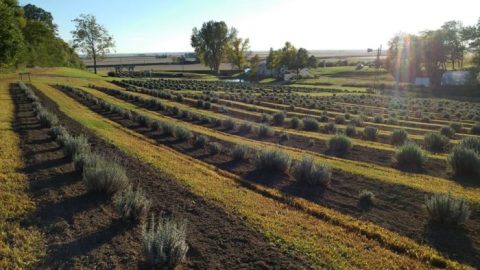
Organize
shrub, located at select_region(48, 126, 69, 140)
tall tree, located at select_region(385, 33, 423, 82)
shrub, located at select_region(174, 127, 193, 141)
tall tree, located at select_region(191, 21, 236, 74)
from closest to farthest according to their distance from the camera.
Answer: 1. shrub, located at select_region(48, 126, 69, 140)
2. shrub, located at select_region(174, 127, 193, 141)
3. tall tree, located at select_region(385, 33, 423, 82)
4. tall tree, located at select_region(191, 21, 236, 74)

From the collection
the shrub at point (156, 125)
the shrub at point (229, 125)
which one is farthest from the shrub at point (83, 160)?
the shrub at point (229, 125)

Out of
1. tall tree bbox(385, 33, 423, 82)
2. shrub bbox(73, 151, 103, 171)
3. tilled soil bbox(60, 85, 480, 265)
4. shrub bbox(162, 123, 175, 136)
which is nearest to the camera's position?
tilled soil bbox(60, 85, 480, 265)

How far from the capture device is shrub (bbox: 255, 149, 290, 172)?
38.9 feet

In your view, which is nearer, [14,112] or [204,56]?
[14,112]

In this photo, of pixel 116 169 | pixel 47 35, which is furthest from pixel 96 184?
pixel 47 35

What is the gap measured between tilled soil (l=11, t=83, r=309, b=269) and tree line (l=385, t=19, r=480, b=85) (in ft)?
285

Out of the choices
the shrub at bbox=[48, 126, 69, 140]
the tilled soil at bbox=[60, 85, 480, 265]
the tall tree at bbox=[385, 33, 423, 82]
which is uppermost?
the tall tree at bbox=[385, 33, 423, 82]

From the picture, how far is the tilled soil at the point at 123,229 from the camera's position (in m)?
5.86

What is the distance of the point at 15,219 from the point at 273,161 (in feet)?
23.8

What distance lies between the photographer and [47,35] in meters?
82.9

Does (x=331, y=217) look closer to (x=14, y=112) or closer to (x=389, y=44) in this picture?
(x=14, y=112)

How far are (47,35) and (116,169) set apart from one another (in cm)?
8715

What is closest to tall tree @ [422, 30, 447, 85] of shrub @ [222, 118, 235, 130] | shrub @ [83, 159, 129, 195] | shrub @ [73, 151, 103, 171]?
shrub @ [222, 118, 235, 130]

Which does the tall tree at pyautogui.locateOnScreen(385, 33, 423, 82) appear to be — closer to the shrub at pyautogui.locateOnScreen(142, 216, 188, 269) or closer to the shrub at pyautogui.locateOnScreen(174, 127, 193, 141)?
the shrub at pyautogui.locateOnScreen(174, 127, 193, 141)
